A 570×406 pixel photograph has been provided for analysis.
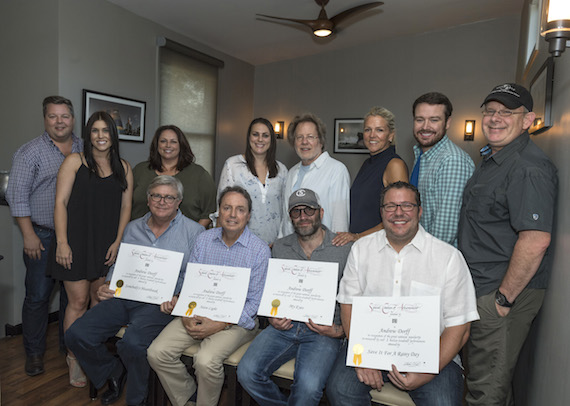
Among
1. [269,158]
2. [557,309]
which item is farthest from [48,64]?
[557,309]

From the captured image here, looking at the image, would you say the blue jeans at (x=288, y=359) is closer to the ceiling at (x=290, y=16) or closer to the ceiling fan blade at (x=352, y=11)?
the ceiling fan blade at (x=352, y=11)

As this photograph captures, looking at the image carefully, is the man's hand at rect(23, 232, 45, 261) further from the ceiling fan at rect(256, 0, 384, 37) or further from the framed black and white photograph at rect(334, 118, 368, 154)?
the framed black and white photograph at rect(334, 118, 368, 154)

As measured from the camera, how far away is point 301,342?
204 centimetres

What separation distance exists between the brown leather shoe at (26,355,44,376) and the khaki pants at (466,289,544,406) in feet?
8.63

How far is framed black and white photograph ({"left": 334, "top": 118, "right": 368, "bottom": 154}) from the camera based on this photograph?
6254 mm

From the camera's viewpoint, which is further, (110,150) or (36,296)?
(36,296)

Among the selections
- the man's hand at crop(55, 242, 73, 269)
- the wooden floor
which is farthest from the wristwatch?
the man's hand at crop(55, 242, 73, 269)

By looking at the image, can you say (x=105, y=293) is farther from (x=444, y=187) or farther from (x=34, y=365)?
(x=444, y=187)

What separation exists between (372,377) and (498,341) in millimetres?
551

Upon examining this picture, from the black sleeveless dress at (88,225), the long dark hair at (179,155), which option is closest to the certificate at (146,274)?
the black sleeveless dress at (88,225)

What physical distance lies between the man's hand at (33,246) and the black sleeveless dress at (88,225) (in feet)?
0.92

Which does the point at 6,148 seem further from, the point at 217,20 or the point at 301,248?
the point at 301,248

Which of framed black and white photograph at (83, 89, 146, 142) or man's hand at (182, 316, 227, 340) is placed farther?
framed black and white photograph at (83, 89, 146, 142)

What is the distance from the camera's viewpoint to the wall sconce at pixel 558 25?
1.37 meters
